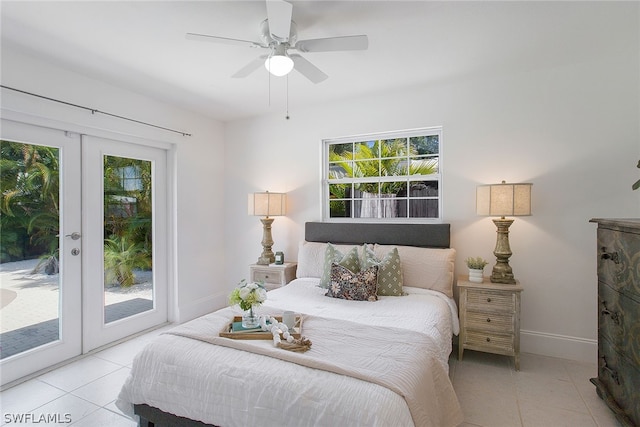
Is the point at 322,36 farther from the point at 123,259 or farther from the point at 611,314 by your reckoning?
the point at 123,259

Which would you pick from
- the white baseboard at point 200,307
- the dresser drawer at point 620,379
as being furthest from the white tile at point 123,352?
the dresser drawer at point 620,379

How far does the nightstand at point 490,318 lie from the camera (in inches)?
105

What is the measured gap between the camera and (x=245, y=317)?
6.71ft

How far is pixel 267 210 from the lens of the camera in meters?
3.84

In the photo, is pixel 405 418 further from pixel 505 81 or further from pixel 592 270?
pixel 505 81

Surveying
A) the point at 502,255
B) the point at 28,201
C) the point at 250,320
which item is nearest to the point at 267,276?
the point at 250,320

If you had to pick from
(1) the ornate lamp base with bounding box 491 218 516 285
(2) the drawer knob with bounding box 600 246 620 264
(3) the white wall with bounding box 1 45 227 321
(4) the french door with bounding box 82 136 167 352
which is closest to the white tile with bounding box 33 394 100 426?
(4) the french door with bounding box 82 136 167 352

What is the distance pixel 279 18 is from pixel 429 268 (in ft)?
7.69

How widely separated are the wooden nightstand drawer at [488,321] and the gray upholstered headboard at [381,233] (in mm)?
691

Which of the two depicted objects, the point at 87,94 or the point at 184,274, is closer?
the point at 87,94

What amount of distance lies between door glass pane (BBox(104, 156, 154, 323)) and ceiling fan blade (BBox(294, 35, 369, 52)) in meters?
2.45

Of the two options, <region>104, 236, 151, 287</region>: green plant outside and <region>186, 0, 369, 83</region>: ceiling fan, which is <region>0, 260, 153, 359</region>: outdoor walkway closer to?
<region>104, 236, 151, 287</region>: green plant outside

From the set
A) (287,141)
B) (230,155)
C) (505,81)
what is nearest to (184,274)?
(230,155)

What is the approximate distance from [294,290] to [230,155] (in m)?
2.38
